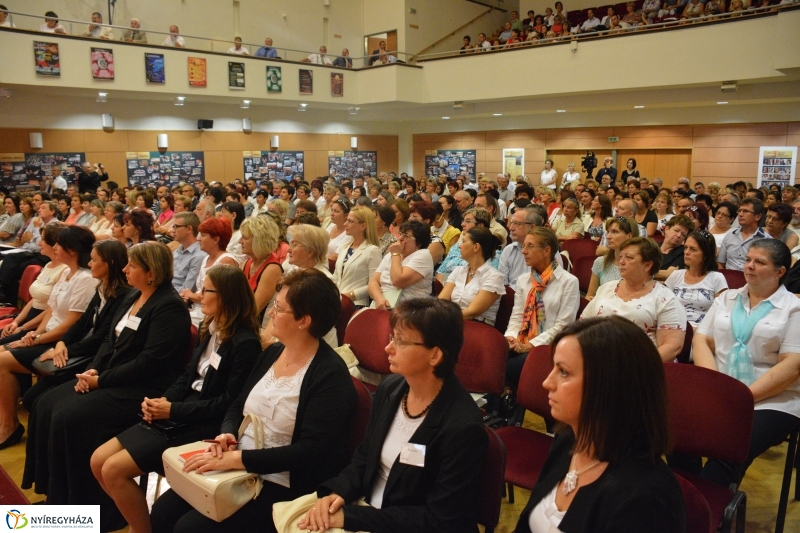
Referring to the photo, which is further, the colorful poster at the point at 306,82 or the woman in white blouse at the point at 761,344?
the colorful poster at the point at 306,82

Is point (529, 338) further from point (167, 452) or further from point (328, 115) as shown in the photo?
point (328, 115)

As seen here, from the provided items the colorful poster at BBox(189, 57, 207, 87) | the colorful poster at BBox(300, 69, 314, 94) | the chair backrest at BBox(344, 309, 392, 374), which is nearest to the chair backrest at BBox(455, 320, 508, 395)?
the chair backrest at BBox(344, 309, 392, 374)

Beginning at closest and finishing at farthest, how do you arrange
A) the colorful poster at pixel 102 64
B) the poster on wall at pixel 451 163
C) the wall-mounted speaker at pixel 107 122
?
the colorful poster at pixel 102 64 < the wall-mounted speaker at pixel 107 122 < the poster on wall at pixel 451 163

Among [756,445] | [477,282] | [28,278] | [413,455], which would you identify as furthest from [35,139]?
[756,445]

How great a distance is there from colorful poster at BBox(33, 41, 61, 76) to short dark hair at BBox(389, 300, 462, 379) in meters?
11.6

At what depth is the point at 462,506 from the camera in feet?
5.89

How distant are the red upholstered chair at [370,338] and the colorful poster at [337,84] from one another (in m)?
12.8

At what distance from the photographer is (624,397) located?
1.41 m

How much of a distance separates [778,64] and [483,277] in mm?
9150

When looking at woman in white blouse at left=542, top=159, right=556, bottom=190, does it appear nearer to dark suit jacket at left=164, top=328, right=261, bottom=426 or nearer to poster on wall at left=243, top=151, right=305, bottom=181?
poster on wall at left=243, top=151, right=305, bottom=181

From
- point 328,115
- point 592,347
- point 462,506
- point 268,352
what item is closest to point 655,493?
point 592,347

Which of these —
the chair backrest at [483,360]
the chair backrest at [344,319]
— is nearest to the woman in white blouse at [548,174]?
the chair backrest at [344,319]

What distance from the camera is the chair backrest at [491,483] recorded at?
1.88 meters

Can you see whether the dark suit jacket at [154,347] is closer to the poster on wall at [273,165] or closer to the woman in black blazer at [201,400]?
the woman in black blazer at [201,400]
